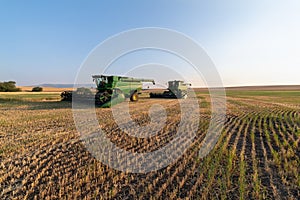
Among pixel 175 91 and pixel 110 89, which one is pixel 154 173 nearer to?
pixel 110 89

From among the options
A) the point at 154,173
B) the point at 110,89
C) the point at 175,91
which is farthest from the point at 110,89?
the point at 175,91

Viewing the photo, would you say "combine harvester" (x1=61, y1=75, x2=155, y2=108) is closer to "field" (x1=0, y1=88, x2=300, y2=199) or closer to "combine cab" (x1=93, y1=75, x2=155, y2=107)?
"combine cab" (x1=93, y1=75, x2=155, y2=107)

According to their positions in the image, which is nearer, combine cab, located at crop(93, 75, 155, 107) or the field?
the field

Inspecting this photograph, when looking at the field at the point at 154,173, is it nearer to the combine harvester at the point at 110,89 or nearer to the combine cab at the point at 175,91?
the combine harvester at the point at 110,89

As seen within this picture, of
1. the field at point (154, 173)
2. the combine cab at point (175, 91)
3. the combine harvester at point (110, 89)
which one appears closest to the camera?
the field at point (154, 173)

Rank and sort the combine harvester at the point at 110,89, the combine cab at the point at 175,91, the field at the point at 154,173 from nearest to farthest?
the field at the point at 154,173, the combine harvester at the point at 110,89, the combine cab at the point at 175,91

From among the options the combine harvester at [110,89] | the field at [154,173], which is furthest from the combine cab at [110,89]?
the field at [154,173]

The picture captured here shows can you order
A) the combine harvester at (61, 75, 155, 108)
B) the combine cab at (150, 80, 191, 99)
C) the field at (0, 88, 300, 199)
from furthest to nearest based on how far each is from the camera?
the combine cab at (150, 80, 191, 99) → the combine harvester at (61, 75, 155, 108) → the field at (0, 88, 300, 199)

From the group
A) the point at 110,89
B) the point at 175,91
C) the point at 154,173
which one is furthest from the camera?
the point at 175,91

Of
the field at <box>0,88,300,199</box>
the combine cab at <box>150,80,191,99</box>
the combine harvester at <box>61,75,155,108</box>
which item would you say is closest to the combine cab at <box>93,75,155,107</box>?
the combine harvester at <box>61,75,155,108</box>

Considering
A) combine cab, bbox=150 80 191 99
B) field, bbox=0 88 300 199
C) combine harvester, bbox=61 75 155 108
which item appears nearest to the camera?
field, bbox=0 88 300 199

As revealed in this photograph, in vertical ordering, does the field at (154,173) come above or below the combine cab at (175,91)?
below

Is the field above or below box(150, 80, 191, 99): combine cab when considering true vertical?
below

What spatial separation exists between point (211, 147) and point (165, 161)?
5.43ft
